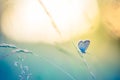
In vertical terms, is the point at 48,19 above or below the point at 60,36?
above

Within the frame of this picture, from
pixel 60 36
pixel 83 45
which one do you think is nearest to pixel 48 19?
pixel 60 36

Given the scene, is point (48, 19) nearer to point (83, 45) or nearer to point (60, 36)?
point (60, 36)

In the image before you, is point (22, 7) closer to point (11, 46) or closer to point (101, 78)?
point (11, 46)

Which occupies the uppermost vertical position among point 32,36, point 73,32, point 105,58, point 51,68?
point 32,36

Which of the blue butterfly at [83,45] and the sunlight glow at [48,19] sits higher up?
the sunlight glow at [48,19]

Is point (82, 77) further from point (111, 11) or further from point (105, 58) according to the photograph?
point (111, 11)

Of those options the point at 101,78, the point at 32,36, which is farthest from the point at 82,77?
the point at 32,36

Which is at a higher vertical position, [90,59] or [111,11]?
[111,11]
